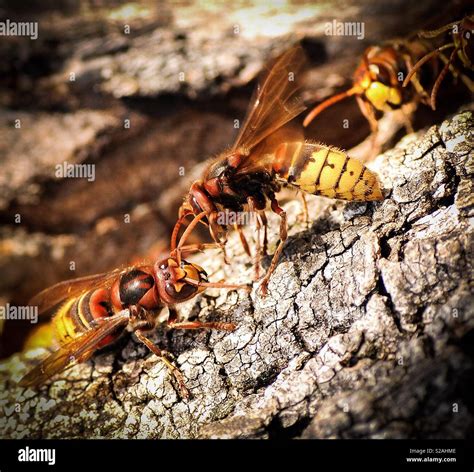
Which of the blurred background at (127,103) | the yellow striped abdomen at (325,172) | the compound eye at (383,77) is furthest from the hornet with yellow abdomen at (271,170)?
the compound eye at (383,77)

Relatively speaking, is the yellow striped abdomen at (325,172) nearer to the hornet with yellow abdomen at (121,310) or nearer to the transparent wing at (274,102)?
the transparent wing at (274,102)

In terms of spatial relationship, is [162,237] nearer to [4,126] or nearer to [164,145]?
[164,145]

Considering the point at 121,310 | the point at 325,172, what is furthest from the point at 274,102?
the point at 121,310

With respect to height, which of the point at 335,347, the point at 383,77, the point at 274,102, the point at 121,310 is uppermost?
the point at 383,77

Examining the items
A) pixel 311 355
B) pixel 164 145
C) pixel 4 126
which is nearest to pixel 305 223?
pixel 311 355

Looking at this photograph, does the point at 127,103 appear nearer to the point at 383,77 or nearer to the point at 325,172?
the point at 325,172
